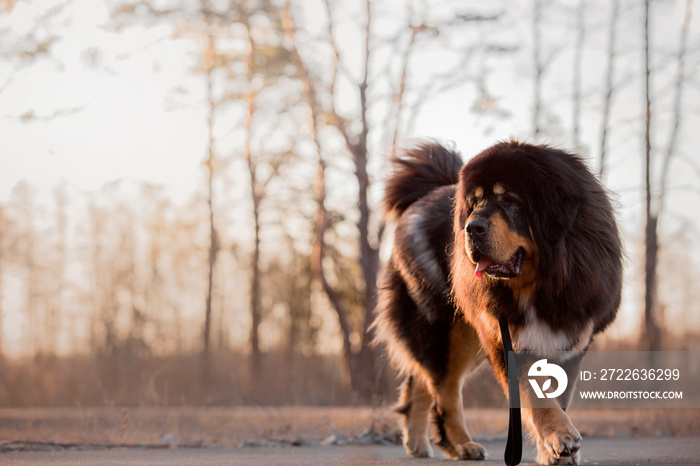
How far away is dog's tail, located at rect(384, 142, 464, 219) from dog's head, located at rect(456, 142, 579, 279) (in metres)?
A: 1.60

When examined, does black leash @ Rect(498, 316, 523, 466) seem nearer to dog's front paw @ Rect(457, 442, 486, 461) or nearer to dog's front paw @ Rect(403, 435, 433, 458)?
dog's front paw @ Rect(457, 442, 486, 461)

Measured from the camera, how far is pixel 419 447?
543cm

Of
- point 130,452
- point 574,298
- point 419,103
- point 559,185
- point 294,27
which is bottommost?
point 130,452

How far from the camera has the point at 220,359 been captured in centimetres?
2159

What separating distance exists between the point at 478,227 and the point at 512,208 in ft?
1.14

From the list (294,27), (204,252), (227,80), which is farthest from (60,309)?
(294,27)

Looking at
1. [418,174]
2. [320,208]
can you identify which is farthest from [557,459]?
[320,208]

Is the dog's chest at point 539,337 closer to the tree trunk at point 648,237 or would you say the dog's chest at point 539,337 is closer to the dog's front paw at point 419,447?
the dog's front paw at point 419,447

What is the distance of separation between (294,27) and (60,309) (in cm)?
2695

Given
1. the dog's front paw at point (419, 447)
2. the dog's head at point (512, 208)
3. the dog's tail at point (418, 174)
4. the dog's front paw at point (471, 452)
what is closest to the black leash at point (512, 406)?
the dog's head at point (512, 208)

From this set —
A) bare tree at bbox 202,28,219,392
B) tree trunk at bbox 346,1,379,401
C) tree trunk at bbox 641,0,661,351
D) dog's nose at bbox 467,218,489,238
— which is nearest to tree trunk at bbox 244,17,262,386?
bare tree at bbox 202,28,219,392

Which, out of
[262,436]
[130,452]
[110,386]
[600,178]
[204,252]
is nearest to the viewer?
[600,178]

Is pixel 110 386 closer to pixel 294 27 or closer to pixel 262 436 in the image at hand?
pixel 294 27

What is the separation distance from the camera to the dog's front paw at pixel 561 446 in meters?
3.93
